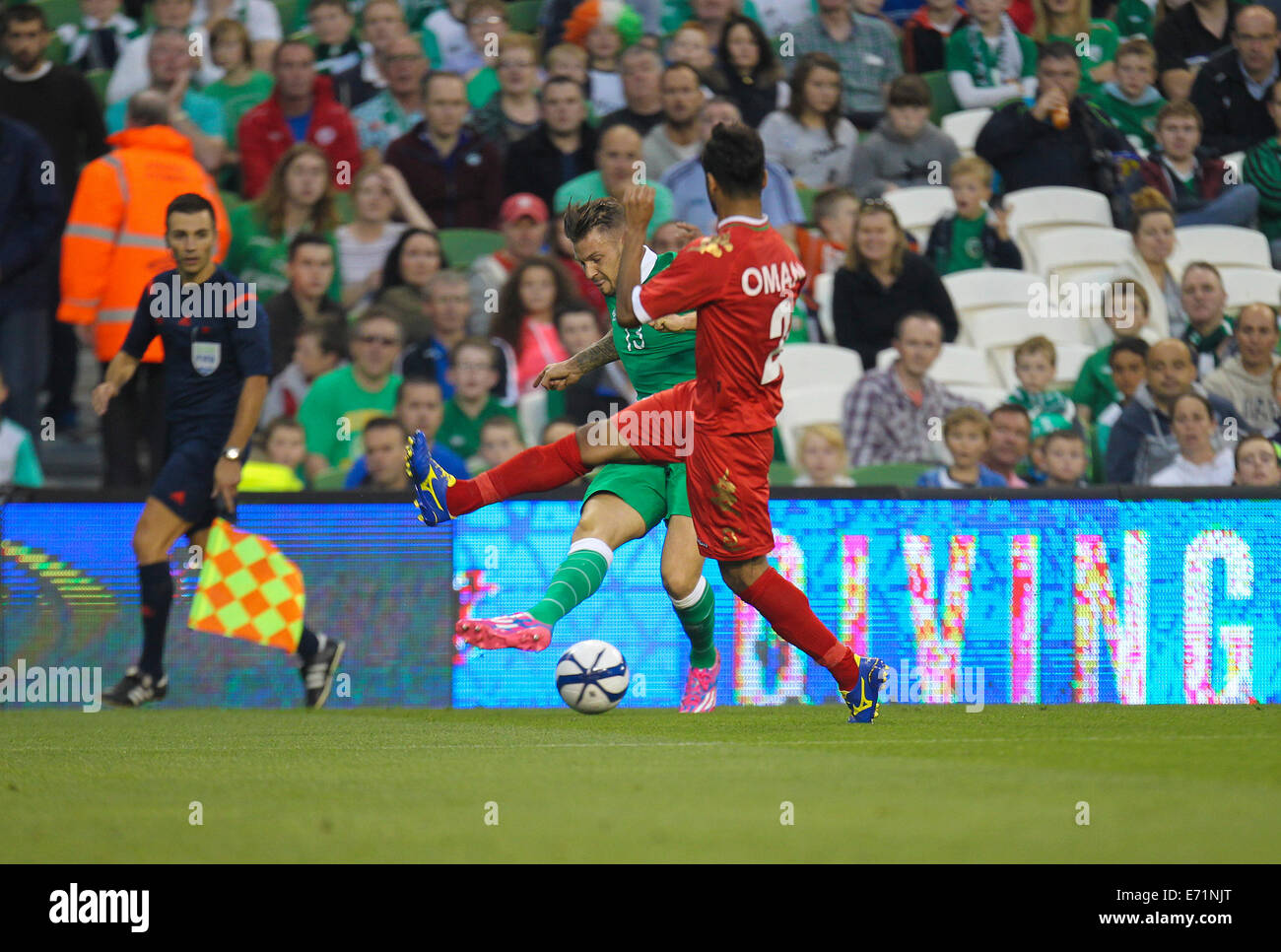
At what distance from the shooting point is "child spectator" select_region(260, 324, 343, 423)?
10.5 metres

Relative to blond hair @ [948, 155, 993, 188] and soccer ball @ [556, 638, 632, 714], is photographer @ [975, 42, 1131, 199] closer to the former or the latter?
blond hair @ [948, 155, 993, 188]

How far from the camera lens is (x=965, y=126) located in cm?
1239

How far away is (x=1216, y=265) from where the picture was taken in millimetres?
11766

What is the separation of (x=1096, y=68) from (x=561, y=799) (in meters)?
9.16

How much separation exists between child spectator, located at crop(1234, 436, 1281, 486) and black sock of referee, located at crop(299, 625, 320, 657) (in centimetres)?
499

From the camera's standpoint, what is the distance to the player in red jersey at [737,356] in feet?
20.5

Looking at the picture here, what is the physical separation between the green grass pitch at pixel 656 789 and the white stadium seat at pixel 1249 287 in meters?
4.91

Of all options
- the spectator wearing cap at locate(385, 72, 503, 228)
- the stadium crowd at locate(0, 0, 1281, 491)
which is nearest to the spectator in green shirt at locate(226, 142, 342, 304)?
the stadium crowd at locate(0, 0, 1281, 491)

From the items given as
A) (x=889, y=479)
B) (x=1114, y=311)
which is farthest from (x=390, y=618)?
(x=1114, y=311)

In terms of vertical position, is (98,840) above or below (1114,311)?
below

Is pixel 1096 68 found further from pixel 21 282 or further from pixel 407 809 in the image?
pixel 407 809

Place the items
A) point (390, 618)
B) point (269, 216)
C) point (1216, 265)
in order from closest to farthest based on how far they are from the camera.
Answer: point (390, 618) → point (269, 216) → point (1216, 265)

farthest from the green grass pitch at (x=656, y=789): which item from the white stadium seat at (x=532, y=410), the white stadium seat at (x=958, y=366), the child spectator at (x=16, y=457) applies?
the white stadium seat at (x=958, y=366)

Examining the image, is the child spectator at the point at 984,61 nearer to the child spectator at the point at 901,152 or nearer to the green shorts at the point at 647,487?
the child spectator at the point at 901,152
